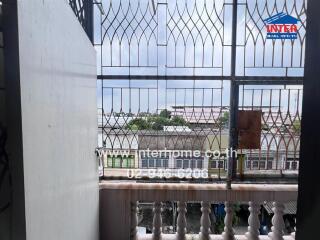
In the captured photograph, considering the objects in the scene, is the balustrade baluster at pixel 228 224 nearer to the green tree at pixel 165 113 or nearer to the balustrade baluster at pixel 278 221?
the balustrade baluster at pixel 278 221

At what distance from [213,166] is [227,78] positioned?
64cm

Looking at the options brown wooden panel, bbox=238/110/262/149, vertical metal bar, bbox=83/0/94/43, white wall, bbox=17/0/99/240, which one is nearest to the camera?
white wall, bbox=17/0/99/240

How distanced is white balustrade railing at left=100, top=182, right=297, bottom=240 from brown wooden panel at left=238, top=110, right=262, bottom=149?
0.29 m

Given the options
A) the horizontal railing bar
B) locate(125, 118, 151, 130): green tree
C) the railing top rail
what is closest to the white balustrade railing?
the railing top rail

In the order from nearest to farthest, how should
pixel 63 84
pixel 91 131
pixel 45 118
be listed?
pixel 45 118
pixel 63 84
pixel 91 131

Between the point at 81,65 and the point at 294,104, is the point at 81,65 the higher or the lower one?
the higher one

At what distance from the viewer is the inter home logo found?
173 centimetres

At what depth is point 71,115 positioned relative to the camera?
1.04 metres

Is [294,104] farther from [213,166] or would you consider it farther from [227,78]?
[213,166]

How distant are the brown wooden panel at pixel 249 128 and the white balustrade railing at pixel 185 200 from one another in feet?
Result: 0.94

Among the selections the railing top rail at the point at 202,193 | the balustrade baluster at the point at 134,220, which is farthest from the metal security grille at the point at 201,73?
the balustrade baluster at the point at 134,220

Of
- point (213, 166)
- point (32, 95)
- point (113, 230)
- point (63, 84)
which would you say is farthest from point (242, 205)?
point (32, 95)

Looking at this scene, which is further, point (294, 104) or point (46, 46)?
point (294, 104)

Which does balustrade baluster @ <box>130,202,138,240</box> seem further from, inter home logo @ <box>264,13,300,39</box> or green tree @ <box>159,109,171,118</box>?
inter home logo @ <box>264,13,300,39</box>
